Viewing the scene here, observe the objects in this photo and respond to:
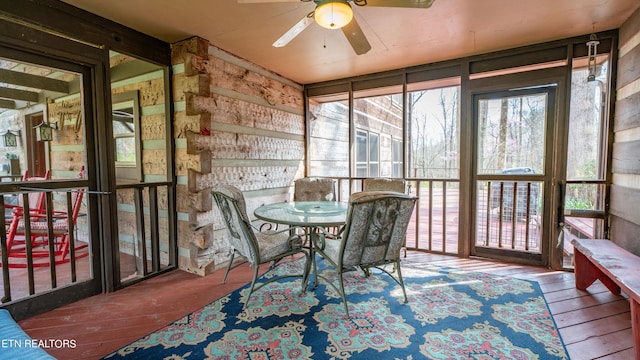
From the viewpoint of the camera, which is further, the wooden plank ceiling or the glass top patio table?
the wooden plank ceiling

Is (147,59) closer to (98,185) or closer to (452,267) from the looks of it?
(98,185)

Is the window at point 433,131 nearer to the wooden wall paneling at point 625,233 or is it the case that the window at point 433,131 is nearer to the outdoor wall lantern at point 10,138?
the wooden wall paneling at point 625,233

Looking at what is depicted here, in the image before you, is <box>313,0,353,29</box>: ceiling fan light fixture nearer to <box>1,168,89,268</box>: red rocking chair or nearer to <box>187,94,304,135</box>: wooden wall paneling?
<box>187,94,304,135</box>: wooden wall paneling

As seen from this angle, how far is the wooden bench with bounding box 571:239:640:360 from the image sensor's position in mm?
1710

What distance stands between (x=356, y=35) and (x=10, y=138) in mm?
2824

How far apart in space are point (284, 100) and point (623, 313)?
410 cm

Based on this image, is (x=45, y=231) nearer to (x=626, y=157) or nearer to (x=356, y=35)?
(x=356, y=35)

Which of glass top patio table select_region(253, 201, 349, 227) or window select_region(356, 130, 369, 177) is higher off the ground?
window select_region(356, 130, 369, 177)

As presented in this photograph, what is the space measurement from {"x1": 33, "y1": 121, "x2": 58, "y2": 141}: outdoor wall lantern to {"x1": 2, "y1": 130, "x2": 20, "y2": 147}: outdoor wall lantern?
224mm

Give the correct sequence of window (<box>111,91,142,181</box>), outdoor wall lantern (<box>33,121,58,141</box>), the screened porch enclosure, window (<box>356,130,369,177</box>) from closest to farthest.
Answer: outdoor wall lantern (<box>33,121,58,141</box>)
the screened porch enclosure
window (<box>111,91,142,181</box>)
window (<box>356,130,369,177</box>)

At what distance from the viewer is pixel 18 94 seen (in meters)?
2.33

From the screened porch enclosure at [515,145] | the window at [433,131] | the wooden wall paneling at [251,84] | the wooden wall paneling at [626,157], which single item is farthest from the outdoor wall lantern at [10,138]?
the wooden wall paneling at [626,157]

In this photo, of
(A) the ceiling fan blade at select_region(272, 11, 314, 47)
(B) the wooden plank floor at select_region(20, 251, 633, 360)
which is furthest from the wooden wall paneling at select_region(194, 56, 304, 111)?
(B) the wooden plank floor at select_region(20, 251, 633, 360)

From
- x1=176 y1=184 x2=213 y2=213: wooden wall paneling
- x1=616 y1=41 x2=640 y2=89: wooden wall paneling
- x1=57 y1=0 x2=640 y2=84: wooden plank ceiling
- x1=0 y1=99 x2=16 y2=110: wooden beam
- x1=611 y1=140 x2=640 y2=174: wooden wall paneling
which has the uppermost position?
x1=57 y1=0 x2=640 y2=84: wooden plank ceiling
